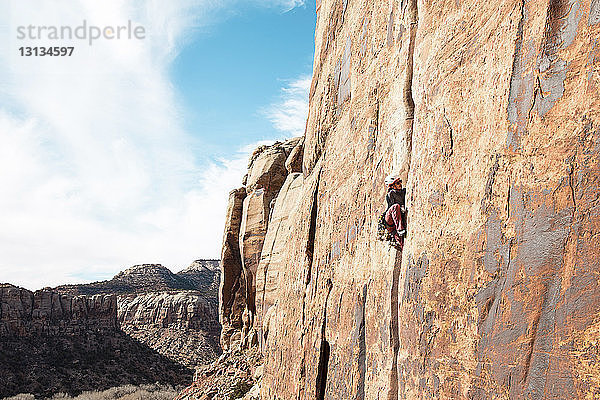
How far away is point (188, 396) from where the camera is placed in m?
22.8

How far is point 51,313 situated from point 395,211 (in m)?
55.0

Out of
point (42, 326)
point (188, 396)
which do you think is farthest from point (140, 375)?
point (188, 396)

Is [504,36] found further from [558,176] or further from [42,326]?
[42,326]

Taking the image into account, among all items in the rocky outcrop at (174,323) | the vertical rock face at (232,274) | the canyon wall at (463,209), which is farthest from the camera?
the rocky outcrop at (174,323)

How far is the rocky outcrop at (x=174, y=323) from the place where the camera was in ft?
186

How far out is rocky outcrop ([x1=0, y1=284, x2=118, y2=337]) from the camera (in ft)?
160

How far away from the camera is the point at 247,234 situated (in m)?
24.7

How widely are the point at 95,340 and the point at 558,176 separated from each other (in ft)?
183

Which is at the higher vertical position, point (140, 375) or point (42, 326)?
point (42, 326)

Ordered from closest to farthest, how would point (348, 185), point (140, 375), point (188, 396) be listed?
1. point (348, 185)
2. point (188, 396)
3. point (140, 375)

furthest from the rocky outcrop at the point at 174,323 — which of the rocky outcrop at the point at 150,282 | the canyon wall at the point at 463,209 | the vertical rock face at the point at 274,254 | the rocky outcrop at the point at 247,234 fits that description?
the canyon wall at the point at 463,209

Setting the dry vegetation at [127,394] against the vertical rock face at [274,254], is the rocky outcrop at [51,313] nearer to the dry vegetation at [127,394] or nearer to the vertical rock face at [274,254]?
the dry vegetation at [127,394]

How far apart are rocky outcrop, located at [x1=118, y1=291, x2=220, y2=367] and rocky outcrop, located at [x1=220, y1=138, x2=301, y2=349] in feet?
95.6

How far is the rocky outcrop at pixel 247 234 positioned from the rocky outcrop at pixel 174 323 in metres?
29.1
